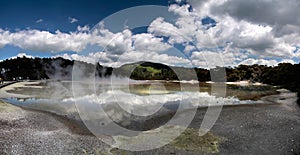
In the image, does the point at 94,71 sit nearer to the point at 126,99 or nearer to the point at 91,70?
the point at 91,70

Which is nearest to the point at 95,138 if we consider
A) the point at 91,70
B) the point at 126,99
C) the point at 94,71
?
the point at 126,99

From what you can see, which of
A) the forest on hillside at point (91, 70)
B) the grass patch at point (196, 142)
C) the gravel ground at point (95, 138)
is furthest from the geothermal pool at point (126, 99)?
the forest on hillside at point (91, 70)

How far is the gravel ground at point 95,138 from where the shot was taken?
11.4 metres

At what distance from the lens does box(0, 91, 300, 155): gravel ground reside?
11367 mm

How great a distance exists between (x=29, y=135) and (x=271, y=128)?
16195 mm

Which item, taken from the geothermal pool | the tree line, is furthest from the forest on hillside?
the geothermal pool

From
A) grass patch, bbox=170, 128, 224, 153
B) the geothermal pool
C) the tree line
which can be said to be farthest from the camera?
the tree line

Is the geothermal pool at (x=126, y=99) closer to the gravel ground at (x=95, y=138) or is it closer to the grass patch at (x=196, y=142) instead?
the gravel ground at (x=95, y=138)

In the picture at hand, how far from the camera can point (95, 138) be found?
1312cm

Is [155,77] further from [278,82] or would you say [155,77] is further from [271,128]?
[271,128]

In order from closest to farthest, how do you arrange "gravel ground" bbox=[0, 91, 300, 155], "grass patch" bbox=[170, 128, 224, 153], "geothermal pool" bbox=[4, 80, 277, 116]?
"gravel ground" bbox=[0, 91, 300, 155]
"grass patch" bbox=[170, 128, 224, 153]
"geothermal pool" bbox=[4, 80, 277, 116]

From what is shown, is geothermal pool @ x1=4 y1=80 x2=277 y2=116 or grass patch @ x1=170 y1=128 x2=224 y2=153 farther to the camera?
geothermal pool @ x1=4 y1=80 x2=277 y2=116

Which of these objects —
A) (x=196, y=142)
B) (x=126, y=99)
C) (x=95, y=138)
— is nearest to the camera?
(x=196, y=142)

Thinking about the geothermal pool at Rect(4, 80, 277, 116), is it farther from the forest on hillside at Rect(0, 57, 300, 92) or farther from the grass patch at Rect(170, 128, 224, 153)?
the forest on hillside at Rect(0, 57, 300, 92)
